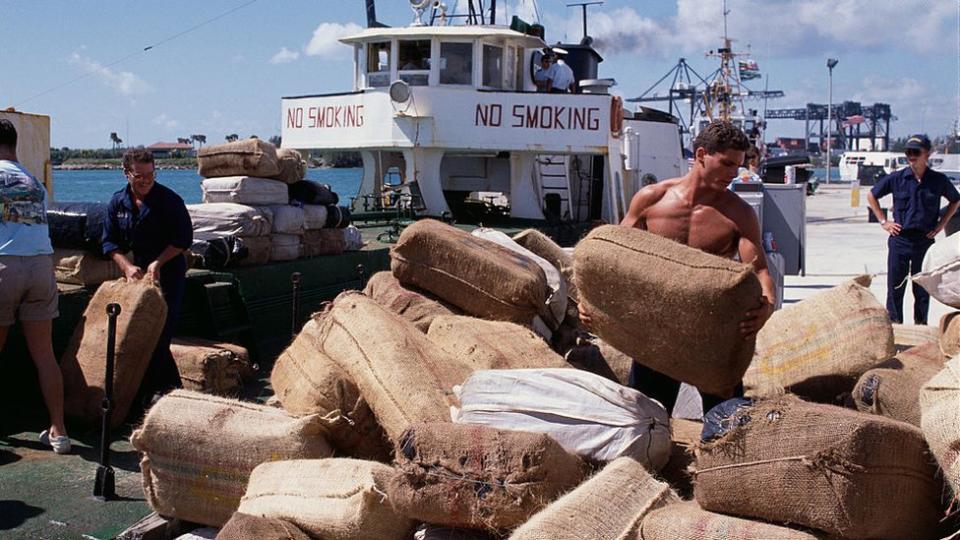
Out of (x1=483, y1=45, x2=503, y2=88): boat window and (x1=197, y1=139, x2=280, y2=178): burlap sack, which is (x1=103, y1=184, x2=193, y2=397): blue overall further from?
(x1=483, y1=45, x2=503, y2=88): boat window

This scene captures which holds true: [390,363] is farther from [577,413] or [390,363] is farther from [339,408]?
[577,413]

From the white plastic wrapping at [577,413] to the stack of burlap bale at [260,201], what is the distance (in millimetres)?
4136

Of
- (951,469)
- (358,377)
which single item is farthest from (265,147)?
(951,469)

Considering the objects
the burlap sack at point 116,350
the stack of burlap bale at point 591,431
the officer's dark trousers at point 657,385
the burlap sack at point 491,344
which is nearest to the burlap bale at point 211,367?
the burlap sack at point 116,350

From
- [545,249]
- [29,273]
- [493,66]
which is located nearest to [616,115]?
[493,66]

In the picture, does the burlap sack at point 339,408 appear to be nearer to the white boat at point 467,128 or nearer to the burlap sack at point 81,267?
the burlap sack at point 81,267

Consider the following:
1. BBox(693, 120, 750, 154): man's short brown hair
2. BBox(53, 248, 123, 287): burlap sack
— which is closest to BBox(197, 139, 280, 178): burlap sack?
BBox(53, 248, 123, 287): burlap sack

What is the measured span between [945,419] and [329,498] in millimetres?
2089

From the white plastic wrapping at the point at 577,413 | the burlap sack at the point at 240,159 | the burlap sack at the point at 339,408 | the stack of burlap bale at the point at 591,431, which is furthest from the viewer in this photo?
the burlap sack at the point at 240,159

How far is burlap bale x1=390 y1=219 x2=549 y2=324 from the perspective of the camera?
226 inches

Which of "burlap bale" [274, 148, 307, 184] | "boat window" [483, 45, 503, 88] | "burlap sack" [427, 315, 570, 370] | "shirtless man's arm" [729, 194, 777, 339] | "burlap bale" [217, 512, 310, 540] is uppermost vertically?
"boat window" [483, 45, 503, 88]

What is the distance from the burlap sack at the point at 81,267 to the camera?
625cm

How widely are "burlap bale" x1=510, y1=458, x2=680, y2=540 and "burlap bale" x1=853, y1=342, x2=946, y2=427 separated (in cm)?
117

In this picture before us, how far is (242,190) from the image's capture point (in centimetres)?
745
